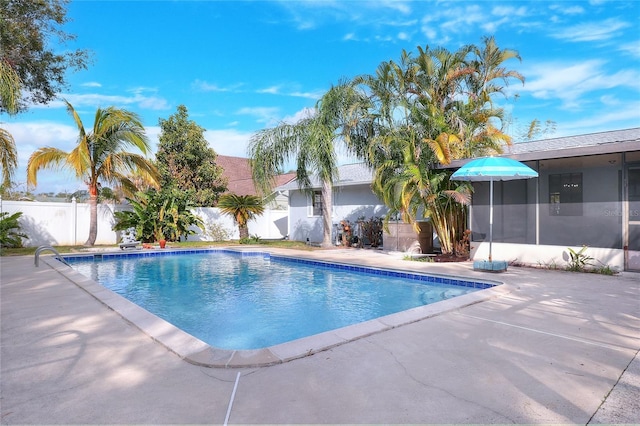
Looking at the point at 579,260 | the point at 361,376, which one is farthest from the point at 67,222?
the point at 579,260

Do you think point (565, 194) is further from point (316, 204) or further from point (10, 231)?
point (10, 231)

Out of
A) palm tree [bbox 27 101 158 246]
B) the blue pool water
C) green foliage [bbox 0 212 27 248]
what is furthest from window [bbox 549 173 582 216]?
green foliage [bbox 0 212 27 248]

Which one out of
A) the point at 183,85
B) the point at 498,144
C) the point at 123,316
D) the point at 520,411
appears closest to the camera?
the point at 520,411

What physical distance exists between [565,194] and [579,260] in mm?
1657

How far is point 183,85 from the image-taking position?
19469mm

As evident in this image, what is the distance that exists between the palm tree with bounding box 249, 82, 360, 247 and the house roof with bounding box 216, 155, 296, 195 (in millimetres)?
13710

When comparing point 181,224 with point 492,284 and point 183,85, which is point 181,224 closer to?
point 183,85

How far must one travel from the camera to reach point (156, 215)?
57.4 feet

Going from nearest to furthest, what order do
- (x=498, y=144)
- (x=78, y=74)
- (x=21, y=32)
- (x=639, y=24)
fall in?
(x=21, y=32)
(x=78, y=74)
(x=639, y=24)
(x=498, y=144)

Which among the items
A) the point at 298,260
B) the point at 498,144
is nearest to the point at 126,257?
the point at 298,260

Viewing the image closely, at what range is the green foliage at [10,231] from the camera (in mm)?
14469

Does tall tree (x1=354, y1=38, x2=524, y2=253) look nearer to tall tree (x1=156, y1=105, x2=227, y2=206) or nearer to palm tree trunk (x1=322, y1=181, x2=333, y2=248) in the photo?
palm tree trunk (x1=322, y1=181, x2=333, y2=248)

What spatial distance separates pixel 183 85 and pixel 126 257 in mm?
9714

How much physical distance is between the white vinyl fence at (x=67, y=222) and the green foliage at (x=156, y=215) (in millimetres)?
637
